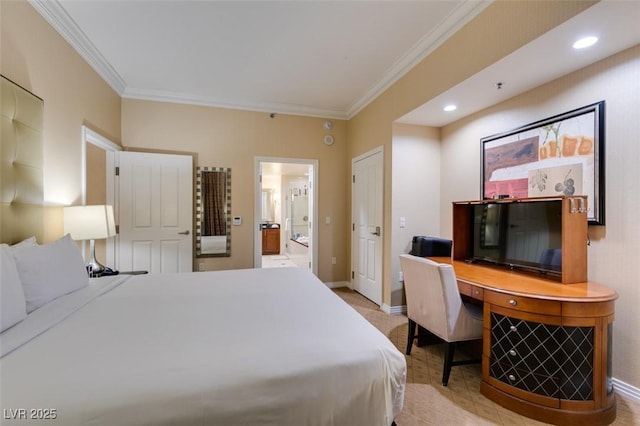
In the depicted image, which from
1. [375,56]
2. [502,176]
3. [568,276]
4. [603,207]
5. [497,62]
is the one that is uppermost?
[375,56]

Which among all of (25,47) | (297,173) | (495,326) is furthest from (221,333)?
(297,173)

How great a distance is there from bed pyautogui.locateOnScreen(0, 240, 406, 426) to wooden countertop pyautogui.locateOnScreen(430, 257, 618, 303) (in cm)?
107

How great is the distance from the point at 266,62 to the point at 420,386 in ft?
11.1

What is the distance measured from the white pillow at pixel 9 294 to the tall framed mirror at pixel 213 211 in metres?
2.61

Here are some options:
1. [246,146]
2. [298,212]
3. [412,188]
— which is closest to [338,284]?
[412,188]

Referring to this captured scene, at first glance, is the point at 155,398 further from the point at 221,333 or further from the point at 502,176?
the point at 502,176

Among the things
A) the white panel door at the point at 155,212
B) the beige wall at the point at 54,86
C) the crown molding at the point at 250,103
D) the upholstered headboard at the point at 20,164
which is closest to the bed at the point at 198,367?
the upholstered headboard at the point at 20,164

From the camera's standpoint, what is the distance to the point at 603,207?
1975 mm

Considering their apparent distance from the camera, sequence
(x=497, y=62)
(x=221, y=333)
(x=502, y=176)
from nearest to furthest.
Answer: (x=221, y=333) → (x=497, y=62) → (x=502, y=176)

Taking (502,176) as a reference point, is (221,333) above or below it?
below

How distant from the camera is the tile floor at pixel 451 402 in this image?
170 cm

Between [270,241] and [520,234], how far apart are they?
262 inches

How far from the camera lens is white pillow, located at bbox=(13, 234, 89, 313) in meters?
1.52

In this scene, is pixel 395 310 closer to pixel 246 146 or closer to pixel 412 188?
pixel 412 188
